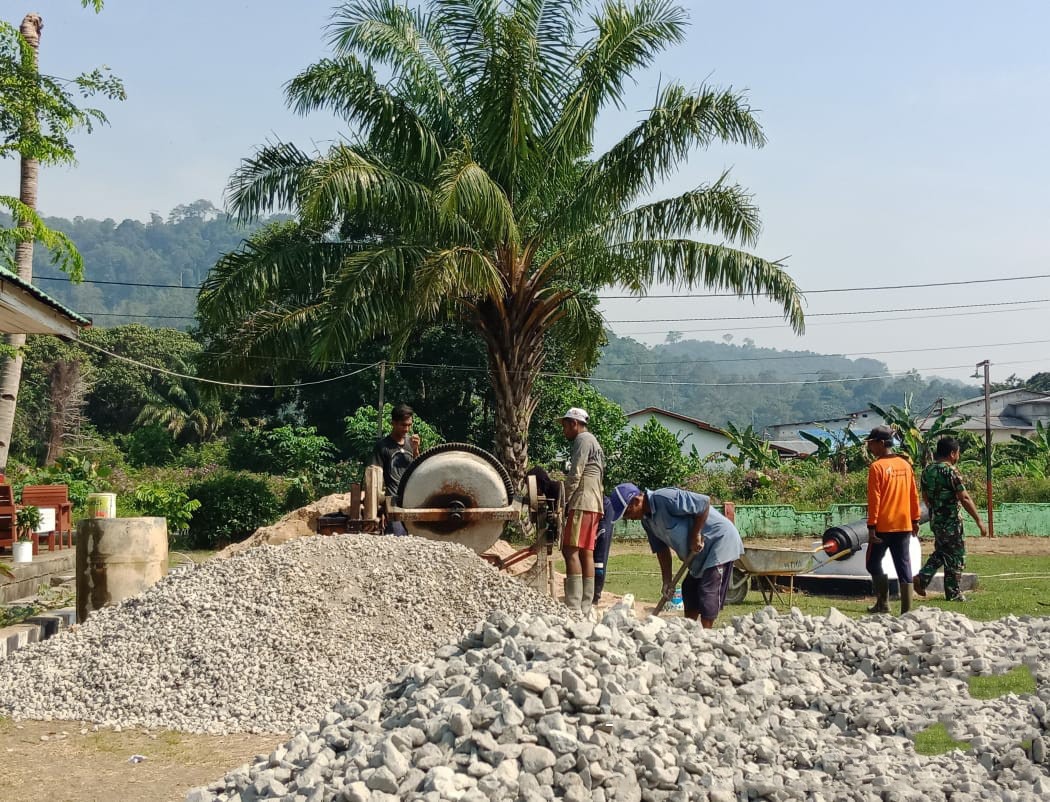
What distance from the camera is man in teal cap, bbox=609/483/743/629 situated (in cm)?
706

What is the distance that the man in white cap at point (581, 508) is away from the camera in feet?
28.8

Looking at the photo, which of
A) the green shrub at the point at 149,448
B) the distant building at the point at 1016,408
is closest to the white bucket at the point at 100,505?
the green shrub at the point at 149,448

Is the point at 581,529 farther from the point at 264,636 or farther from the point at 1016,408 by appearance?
the point at 1016,408

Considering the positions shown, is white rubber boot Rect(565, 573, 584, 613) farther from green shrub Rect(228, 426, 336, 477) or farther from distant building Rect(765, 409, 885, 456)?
distant building Rect(765, 409, 885, 456)

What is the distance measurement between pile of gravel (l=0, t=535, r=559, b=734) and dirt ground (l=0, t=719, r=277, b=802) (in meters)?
0.19

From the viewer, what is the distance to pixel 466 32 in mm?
14859

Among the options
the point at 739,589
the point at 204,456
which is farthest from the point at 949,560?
the point at 204,456

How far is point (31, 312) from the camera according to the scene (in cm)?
913

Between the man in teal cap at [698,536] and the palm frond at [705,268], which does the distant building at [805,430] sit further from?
the man in teal cap at [698,536]

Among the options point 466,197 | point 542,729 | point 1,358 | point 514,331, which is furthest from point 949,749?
point 1,358

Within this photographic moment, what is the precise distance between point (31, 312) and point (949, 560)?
28.8 ft

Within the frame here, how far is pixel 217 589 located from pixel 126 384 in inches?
1455

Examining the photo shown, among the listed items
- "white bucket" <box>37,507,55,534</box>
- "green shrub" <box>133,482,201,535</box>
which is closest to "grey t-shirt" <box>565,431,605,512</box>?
"white bucket" <box>37,507,55,534</box>

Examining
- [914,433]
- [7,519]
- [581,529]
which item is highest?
[914,433]
